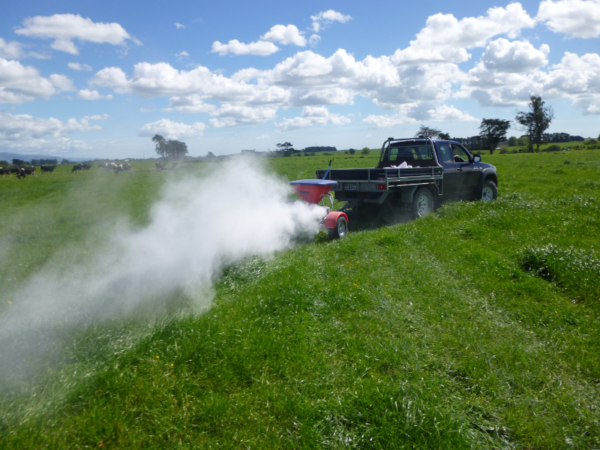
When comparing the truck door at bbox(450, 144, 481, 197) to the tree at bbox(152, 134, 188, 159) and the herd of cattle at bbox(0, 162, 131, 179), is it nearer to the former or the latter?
the tree at bbox(152, 134, 188, 159)

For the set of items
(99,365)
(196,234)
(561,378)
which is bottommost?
(561,378)

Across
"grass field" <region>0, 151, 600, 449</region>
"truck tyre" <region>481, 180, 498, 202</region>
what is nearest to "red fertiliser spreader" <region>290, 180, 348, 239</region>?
"grass field" <region>0, 151, 600, 449</region>

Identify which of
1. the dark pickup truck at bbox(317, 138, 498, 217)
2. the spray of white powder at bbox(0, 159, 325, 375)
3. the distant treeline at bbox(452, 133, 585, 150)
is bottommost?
the spray of white powder at bbox(0, 159, 325, 375)

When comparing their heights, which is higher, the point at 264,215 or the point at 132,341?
the point at 264,215

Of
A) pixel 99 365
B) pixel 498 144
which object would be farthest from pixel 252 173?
pixel 498 144

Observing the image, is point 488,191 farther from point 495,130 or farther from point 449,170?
point 495,130

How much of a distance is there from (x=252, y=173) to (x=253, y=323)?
218 inches

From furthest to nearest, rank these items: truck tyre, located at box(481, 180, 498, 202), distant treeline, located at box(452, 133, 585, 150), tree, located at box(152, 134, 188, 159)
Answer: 1. distant treeline, located at box(452, 133, 585, 150)
2. truck tyre, located at box(481, 180, 498, 202)
3. tree, located at box(152, 134, 188, 159)

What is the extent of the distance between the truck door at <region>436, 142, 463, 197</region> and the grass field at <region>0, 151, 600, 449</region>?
516 cm

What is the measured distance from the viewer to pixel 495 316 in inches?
194

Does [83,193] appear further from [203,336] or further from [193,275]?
[203,336]

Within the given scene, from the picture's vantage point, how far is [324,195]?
29.9 feet

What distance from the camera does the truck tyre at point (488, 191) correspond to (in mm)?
13070

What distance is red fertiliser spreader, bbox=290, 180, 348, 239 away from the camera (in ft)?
28.2
